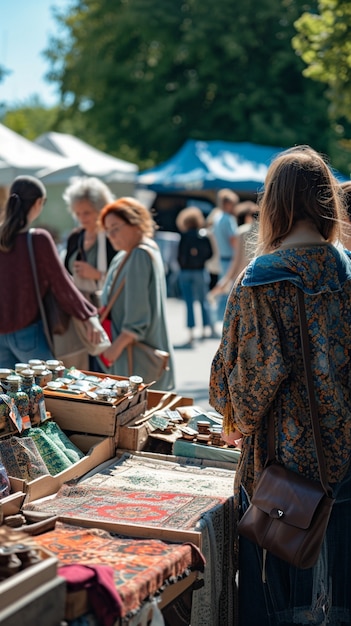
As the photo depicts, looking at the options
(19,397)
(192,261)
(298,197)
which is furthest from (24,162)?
(298,197)

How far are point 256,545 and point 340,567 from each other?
1.10ft

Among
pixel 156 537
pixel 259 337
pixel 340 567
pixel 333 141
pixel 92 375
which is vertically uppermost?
pixel 333 141

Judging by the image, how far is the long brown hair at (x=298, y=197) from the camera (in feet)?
9.61

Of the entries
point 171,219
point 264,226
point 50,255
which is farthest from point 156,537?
point 171,219

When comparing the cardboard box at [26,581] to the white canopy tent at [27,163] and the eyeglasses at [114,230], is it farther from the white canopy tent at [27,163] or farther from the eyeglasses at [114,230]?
the white canopy tent at [27,163]

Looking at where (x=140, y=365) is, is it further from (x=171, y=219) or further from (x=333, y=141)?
(x=333, y=141)

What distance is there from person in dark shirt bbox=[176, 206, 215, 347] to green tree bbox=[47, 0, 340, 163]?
1384 cm

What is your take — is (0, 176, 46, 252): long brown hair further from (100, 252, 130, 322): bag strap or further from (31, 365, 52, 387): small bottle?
(31, 365, 52, 387): small bottle

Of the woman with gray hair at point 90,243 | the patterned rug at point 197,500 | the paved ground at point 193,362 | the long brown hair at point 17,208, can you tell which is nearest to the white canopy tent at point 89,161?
the paved ground at point 193,362

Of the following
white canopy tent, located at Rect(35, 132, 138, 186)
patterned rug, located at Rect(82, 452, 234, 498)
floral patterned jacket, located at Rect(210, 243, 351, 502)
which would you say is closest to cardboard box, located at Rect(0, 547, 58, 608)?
→ floral patterned jacket, located at Rect(210, 243, 351, 502)

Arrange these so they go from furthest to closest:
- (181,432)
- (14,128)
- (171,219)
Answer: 1. (14,128)
2. (171,219)
3. (181,432)

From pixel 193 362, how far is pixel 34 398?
6.98m

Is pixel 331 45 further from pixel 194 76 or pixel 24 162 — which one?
pixel 194 76

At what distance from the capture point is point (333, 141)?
2550 cm
